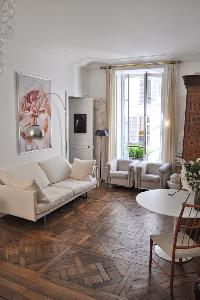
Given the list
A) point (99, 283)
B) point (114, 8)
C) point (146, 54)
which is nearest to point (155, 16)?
point (114, 8)

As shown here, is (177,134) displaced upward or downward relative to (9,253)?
upward

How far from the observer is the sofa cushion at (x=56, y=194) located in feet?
15.1

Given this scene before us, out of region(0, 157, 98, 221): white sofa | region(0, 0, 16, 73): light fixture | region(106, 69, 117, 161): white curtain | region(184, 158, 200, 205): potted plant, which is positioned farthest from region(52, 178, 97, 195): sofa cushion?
region(0, 0, 16, 73): light fixture

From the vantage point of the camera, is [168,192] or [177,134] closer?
[168,192]

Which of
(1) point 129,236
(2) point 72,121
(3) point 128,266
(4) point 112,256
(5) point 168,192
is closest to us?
(3) point 128,266

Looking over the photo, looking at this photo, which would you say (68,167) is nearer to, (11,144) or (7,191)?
(11,144)

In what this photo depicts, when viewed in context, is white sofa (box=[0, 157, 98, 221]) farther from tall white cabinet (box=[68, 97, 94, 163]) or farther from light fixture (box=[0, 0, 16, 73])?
light fixture (box=[0, 0, 16, 73])

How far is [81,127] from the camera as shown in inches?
287

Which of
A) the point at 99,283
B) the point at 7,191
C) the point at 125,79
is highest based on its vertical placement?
the point at 125,79

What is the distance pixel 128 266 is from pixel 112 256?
30 cm

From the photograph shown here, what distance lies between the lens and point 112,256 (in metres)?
3.50

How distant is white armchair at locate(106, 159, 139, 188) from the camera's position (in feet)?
21.0

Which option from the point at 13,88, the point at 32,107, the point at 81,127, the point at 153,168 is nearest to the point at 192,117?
the point at 153,168

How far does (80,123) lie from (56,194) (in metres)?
2.89
